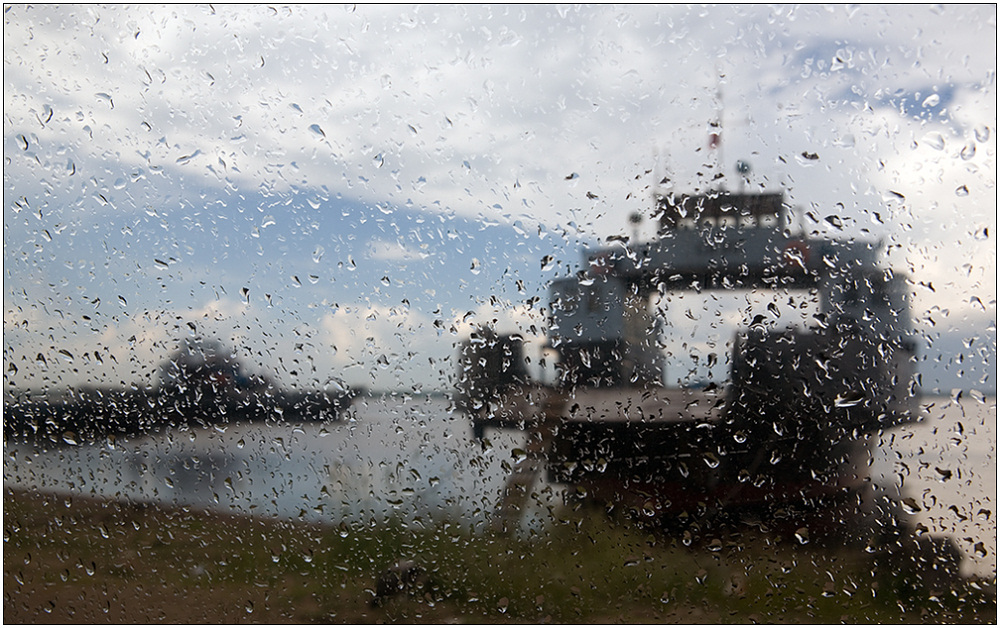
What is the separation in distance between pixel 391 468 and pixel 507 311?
1.23ft

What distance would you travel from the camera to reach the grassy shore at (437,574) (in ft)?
3.43

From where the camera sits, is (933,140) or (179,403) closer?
(933,140)

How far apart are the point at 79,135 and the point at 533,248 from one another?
0.94 meters

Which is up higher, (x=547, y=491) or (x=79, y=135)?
(x=79, y=135)

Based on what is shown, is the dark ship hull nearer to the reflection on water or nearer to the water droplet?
the reflection on water

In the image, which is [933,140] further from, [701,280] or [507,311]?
[507,311]

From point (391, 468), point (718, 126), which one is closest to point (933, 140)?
point (718, 126)

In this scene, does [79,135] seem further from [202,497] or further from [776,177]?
[776,177]

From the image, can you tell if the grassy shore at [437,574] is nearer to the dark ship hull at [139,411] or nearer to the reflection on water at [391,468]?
the reflection on water at [391,468]

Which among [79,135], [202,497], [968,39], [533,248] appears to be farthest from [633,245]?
[79,135]

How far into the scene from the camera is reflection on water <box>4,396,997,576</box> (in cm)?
102

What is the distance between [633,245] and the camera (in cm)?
105

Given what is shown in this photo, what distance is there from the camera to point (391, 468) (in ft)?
3.61

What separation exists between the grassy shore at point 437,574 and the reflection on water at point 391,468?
1.5 inches
